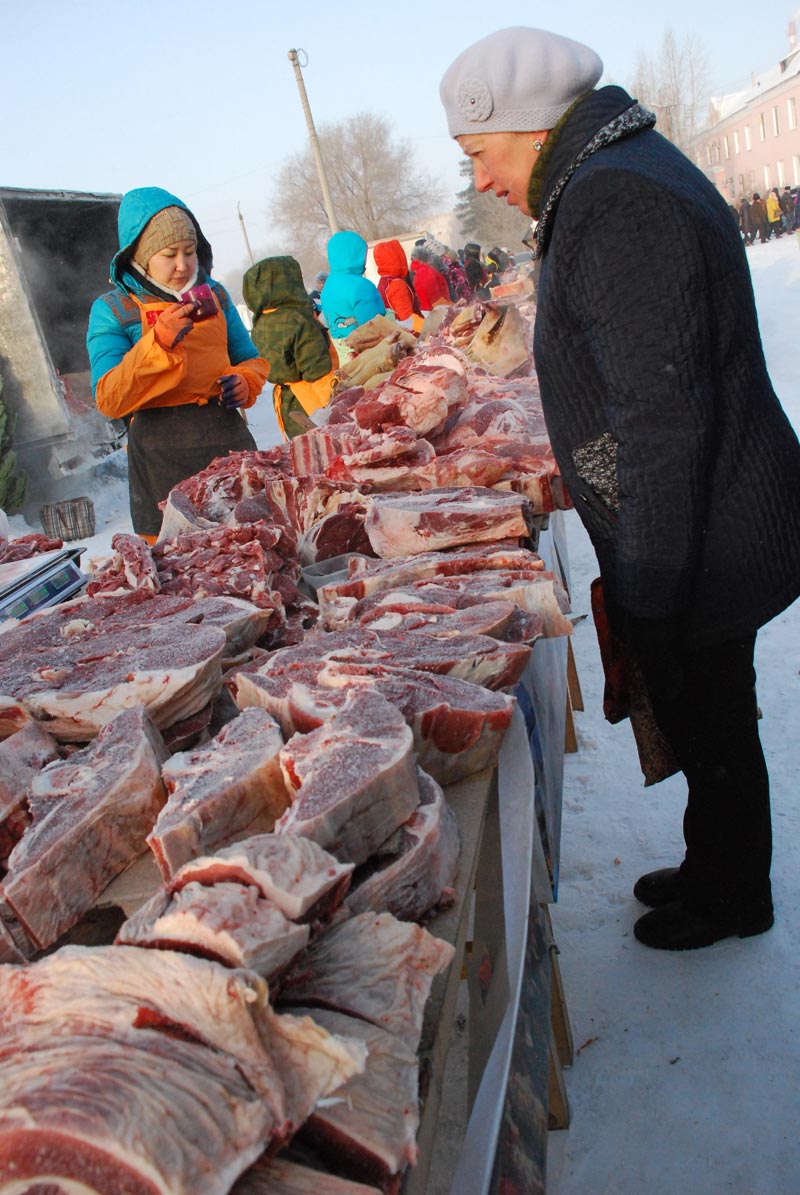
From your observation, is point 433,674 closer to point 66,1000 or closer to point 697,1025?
point 66,1000

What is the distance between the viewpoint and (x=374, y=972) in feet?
3.49

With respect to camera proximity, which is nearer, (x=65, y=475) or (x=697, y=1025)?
(x=697, y=1025)

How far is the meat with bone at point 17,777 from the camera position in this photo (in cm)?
154

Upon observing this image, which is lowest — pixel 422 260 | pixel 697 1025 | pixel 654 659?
pixel 697 1025

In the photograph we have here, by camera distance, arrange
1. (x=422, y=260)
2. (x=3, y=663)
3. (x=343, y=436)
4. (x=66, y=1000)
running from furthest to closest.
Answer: (x=422, y=260)
(x=343, y=436)
(x=3, y=663)
(x=66, y=1000)

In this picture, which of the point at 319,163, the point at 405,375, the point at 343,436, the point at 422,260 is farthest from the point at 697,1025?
the point at 319,163

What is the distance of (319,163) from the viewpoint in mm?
20203

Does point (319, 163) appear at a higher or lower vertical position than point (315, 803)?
higher

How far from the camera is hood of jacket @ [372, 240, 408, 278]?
12.6 meters

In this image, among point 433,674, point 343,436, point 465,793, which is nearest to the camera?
point 465,793

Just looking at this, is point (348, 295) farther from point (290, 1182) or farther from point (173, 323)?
point (290, 1182)

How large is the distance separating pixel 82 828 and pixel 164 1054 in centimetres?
60

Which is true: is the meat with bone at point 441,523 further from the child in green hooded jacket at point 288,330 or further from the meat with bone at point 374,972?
the child in green hooded jacket at point 288,330

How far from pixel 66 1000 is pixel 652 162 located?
1.83 meters
